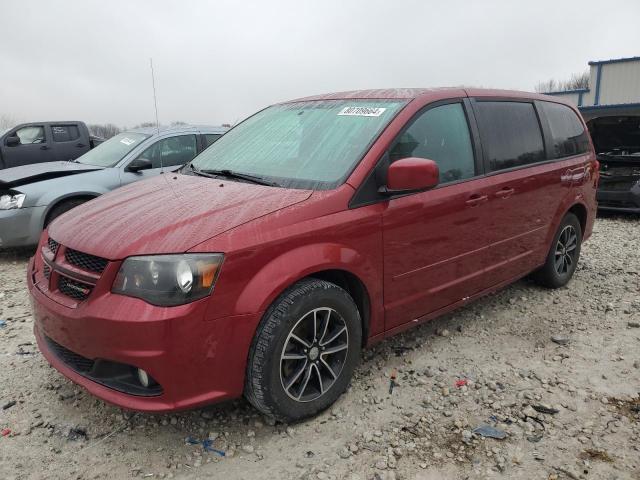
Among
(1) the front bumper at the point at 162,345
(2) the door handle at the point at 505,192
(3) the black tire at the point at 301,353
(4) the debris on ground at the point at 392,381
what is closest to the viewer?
(1) the front bumper at the point at 162,345

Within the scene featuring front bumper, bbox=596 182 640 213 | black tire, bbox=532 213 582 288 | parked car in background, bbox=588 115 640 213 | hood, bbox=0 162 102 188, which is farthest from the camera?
parked car in background, bbox=588 115 640 213

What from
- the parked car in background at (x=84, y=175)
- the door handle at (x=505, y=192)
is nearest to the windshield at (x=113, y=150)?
the parked car in background at (x=84, y=175)

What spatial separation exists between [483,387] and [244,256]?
5.61ft

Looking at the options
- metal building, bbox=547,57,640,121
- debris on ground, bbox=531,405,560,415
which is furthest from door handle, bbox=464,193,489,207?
metal building, bbox=547,57,640,121

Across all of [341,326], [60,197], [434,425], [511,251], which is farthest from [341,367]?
[60,197]

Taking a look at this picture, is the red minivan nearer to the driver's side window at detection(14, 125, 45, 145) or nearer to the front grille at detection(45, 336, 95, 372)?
the front grille at detection(45, 336, 95, 372)

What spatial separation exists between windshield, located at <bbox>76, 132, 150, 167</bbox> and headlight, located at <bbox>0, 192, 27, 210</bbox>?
1113mm

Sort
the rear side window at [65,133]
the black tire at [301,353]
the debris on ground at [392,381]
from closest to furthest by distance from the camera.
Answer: the black tire at [301,353], the debris on ground at [392,381], the rear side window at [65,133]

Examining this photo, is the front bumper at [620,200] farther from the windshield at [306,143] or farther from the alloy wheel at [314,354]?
the alloy wheel at [314,354]

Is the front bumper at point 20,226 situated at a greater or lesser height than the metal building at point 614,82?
lesser

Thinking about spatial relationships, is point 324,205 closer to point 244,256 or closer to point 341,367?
point 244,256

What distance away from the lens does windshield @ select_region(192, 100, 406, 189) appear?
2.89 m

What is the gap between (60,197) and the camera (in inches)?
229

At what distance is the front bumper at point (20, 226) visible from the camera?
5.56 m
